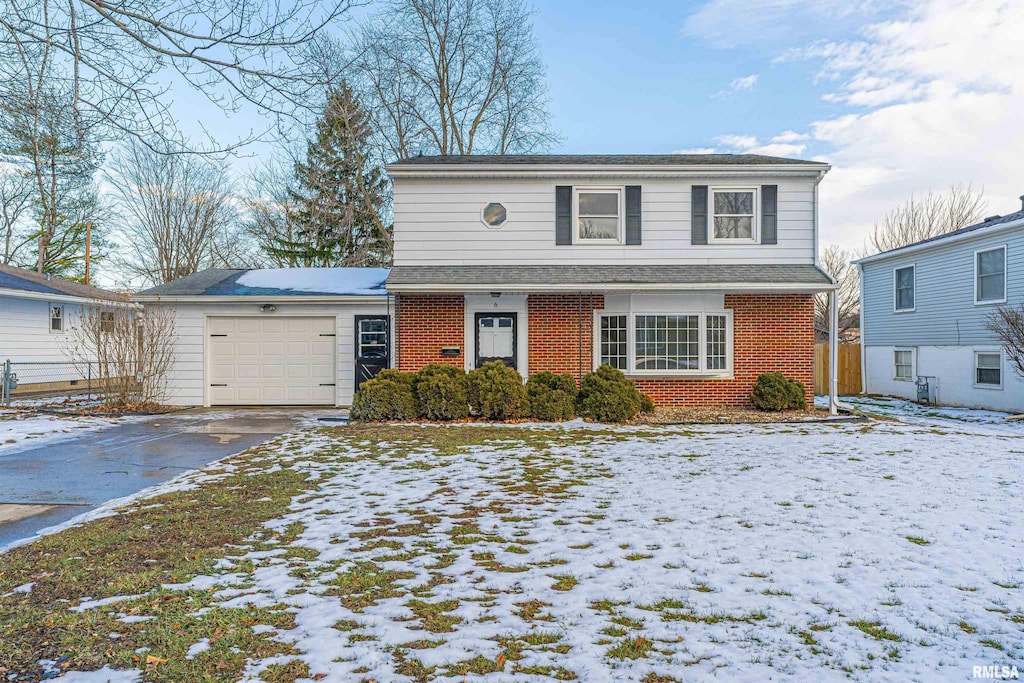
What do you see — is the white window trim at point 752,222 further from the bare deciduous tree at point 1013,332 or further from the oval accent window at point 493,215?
the bare deciduous tree at point 1013,332

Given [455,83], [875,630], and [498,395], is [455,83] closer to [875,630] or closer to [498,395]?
[498,395]

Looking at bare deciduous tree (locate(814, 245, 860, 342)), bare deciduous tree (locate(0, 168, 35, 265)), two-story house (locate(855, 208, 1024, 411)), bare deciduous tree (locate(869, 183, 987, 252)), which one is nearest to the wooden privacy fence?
two-story house (locate(855, 208, 1024, 411))

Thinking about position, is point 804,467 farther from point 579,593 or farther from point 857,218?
point 857,218

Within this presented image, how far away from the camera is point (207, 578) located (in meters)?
3.96

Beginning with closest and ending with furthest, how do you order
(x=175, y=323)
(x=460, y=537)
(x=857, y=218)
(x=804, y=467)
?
(x=460, y=537)
(x=804, y=467)
(x=175, y=323)
(x=857, y=218)

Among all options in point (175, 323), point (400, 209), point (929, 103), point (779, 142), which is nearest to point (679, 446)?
point (400, 209)

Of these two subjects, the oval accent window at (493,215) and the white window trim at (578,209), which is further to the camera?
the oval accent window at (493,215)

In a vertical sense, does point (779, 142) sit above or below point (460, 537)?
above

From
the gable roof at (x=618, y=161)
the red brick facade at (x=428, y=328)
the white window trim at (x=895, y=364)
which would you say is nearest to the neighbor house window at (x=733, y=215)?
the gable roof at (x=618, y=161)

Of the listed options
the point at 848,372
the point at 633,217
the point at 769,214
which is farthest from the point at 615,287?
the point at 848,372

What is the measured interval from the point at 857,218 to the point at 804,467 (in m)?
29.3

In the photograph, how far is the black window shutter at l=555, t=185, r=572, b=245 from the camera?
509 inches

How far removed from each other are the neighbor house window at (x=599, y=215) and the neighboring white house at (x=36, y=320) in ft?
38.0

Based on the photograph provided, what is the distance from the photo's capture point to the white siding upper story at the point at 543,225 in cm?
1289
